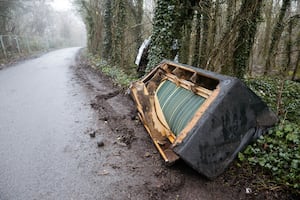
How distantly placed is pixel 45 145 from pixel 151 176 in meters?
1.96

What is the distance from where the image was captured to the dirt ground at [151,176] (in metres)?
2.54

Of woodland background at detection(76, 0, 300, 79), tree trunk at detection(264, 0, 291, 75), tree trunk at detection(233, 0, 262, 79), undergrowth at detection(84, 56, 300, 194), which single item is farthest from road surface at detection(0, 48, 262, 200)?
tree trunk at detection(264, 0, 291, 75)

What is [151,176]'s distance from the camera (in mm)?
2873

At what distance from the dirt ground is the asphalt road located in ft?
1.11

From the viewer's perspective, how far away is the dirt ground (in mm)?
2543

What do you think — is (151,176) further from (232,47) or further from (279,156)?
(232,47)

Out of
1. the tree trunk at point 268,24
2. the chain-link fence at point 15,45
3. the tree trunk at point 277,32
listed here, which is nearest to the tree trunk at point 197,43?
the tree trunk at point 277,32

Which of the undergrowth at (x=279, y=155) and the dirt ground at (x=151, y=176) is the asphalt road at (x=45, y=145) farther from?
the undergrowth at (x=279, y=155)

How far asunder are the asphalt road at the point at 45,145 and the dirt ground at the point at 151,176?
339 mm

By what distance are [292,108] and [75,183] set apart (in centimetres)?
589

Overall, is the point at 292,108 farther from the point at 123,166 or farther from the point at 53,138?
the point at 53,138

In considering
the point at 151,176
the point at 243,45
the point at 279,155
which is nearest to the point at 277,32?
the point at 243,45

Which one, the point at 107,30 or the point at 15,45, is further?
the point at 15,45

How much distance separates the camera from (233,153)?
9.00ft
